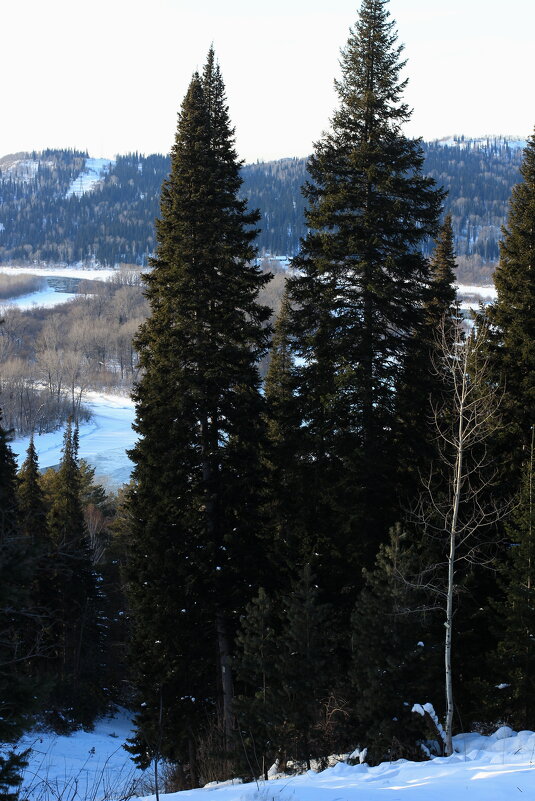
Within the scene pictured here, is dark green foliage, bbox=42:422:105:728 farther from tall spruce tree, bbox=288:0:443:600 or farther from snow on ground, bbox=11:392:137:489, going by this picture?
snow on ground, bbox=11:392:137:489

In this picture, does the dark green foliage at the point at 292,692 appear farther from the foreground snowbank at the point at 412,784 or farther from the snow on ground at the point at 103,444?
the snow on ground at the point at 103,444

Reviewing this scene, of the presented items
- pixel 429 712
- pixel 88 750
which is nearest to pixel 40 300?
pixel 88 750

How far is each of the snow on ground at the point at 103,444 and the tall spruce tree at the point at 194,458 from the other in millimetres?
47373

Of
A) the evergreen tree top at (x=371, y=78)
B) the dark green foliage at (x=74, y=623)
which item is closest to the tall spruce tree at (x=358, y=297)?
the evergreen tree top at (x=371, y=78)

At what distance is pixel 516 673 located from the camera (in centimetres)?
1242

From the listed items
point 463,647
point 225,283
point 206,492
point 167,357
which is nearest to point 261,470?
point 206,492

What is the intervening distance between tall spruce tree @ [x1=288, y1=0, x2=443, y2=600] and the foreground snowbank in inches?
236

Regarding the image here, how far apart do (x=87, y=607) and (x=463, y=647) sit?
21.5m

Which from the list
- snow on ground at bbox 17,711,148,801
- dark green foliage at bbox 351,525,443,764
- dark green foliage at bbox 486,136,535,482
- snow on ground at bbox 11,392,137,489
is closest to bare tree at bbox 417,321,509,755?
dark green foliage at bbox 486,136,535,482

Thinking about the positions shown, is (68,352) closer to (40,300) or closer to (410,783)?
(40,300)

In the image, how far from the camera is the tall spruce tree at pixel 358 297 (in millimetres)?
14922

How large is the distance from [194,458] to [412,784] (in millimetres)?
9070

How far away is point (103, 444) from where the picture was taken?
79312 mm

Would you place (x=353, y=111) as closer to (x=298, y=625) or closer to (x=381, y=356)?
(x=381, y=356)
